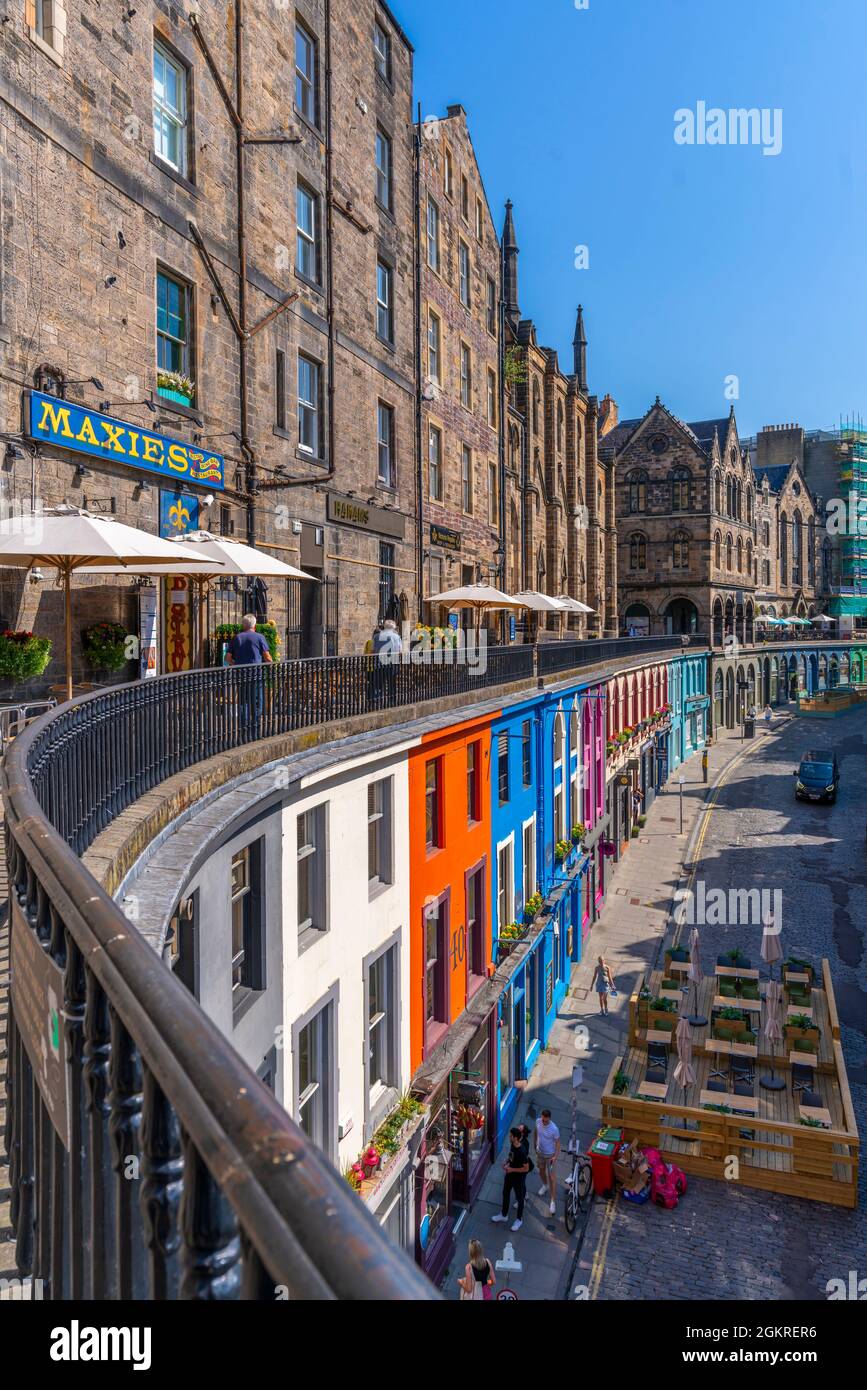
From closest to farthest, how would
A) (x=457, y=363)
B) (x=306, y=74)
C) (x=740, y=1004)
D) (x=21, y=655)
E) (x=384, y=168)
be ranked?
(x=21, y=655) → (x=740, y=1004) → (x=306, y=74) → (x=384, y=168) → (x=457, y=363)

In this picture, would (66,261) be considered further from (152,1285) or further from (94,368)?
(152,1285)

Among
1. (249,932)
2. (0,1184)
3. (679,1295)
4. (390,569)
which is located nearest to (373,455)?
(390,569)

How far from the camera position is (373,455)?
75.6 ft

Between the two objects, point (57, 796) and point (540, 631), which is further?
point (540, 631)

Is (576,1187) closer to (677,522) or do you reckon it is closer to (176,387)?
(176,387)

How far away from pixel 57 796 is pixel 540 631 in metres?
34.9

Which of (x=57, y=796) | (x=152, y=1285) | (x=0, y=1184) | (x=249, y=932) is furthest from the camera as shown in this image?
(x=249, y=932)

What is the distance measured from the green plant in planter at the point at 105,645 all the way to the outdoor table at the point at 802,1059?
14.5 metres

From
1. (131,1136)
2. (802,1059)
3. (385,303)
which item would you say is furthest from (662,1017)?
(385,303)

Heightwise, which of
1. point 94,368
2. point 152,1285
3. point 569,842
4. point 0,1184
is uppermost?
point 94,368

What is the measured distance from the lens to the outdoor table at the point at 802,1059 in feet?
55.3

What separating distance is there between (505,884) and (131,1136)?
1754cm

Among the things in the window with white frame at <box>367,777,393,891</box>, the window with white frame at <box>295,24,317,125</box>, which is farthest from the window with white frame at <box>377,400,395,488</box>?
the window with white frame at <box>367,777,393,891</box>

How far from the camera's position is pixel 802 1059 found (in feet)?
55.7
